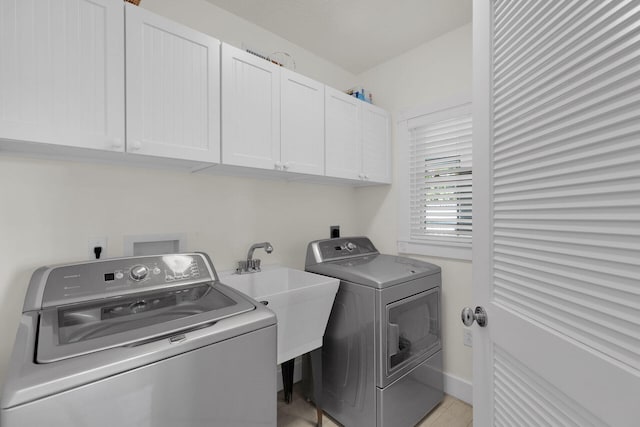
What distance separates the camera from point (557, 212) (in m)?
0.71

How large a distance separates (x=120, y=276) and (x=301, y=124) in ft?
4.22

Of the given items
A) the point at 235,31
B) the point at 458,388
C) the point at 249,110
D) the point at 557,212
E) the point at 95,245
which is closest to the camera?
the point at 557,212

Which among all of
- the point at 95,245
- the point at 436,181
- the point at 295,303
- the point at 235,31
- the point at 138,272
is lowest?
the point at 295,303

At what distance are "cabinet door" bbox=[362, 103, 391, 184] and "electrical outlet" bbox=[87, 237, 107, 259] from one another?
5.62 feet

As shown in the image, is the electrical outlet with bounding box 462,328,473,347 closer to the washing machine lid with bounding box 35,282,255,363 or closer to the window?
the window

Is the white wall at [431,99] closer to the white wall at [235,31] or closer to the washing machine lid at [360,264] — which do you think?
the washing machine lid at [360,264]

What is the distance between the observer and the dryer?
166cm

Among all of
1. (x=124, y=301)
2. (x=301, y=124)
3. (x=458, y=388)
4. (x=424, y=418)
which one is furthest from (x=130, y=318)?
(x=458, y=388)

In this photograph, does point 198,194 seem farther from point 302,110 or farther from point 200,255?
point 302,110

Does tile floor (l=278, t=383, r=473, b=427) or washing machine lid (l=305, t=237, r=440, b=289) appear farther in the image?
tile floor (l=278, t=383, r=473, b=427)

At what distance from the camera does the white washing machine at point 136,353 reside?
0.67 meters

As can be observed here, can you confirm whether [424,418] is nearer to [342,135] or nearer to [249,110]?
[342,135]

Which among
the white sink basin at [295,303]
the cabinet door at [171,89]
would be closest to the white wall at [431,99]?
the white sink basin at [295,303]

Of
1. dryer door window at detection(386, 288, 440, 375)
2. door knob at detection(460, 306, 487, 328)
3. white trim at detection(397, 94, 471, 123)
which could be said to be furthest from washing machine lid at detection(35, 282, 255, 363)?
white trim at detection(397, 94, 471, 123)
